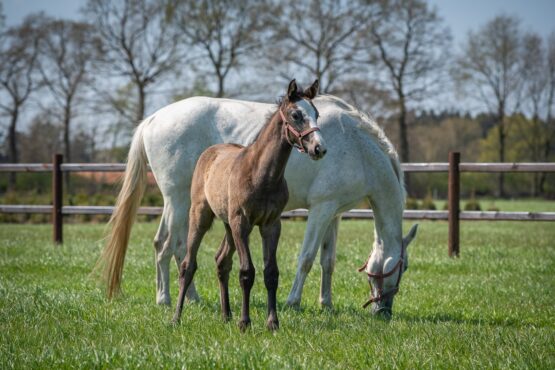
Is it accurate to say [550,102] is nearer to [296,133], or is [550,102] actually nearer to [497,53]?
[497,53]

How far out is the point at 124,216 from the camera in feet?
23.1

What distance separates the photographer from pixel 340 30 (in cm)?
3303

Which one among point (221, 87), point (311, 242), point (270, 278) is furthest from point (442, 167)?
point (221, 87)

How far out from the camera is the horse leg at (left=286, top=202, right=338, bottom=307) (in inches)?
249

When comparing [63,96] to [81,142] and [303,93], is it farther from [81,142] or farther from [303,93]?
[303,93]

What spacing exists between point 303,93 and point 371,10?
3105 centimetres

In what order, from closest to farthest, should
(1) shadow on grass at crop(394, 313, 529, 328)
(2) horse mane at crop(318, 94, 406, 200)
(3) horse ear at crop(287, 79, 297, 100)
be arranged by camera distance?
1. (3) horse ear at crop(287, 79, 297, 100)
2. (1) shadow on grass at crop(394, 313, 529, 328)
3. (2) horse mane at crop(318, 94, 406, 200)

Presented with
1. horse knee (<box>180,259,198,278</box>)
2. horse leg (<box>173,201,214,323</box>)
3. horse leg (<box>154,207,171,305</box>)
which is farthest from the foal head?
horse leg (<box>154,207,171,305</box>)

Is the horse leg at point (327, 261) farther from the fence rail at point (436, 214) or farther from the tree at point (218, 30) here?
the tree at point (218, 30)

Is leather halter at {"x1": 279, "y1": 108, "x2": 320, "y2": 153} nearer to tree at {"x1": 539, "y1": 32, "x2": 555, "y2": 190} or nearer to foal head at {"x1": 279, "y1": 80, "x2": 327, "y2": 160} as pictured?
foal head at {"x1": 279, "y1": 80, "x2": 327, "y2": 160}

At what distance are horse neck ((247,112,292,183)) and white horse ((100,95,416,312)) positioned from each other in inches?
68.6

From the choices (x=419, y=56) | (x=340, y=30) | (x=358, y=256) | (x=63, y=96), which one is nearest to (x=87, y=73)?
(x=63, y=96)

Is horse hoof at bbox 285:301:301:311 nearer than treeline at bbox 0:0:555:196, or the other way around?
horse hoof at bbox 285:301:301:311

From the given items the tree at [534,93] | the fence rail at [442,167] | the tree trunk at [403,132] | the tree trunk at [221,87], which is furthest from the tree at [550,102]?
the fence rail at [442,167]
